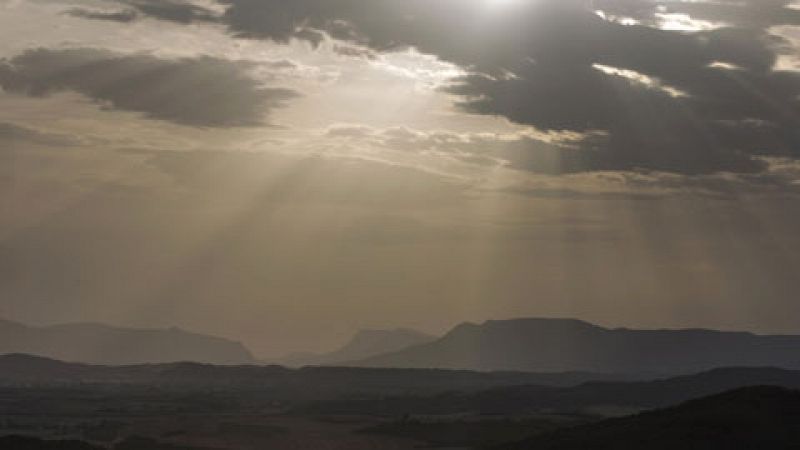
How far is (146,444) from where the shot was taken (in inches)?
5266

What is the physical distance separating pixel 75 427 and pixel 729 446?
11536 centimetres

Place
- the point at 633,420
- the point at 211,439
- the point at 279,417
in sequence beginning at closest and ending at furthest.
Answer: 1. the point at 633,420
2. the point at 211,439
3. the point at 279,417

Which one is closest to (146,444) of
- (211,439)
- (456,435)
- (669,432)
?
(211,439)

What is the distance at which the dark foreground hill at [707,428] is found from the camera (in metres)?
94.8

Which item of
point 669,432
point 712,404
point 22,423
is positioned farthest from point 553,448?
point 22,423

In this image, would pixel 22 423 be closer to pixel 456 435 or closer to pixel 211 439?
pixel 211 439

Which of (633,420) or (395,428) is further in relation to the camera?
(395,428)

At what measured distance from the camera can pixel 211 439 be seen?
492ft

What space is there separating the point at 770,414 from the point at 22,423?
5149 inches

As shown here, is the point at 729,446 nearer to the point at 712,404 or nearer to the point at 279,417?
the point at 712,404

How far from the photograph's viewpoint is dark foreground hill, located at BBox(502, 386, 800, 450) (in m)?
94.8

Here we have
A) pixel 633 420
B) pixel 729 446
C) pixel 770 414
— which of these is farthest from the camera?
pixel 633 420

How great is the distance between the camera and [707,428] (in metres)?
97.8

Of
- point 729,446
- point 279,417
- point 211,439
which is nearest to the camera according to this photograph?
point 729,446
